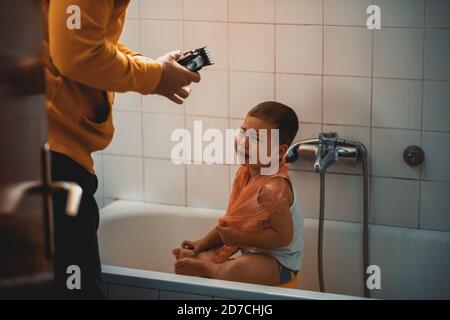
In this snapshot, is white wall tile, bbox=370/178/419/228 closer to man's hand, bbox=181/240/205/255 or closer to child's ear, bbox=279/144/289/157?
child's ear, bbox=279/144/289/157

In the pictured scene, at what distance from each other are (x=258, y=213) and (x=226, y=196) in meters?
0.52

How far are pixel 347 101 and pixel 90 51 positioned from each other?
37.3 inches

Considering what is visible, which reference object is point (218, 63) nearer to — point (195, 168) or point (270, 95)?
point (270, 95)

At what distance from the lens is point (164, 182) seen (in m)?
2.55

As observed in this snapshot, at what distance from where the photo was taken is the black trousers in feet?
5.40

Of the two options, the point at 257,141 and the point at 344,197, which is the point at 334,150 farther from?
the point at 257,141

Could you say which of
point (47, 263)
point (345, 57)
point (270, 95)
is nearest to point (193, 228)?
point (270, 95)

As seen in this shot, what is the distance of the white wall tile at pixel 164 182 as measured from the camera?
99.3 inches

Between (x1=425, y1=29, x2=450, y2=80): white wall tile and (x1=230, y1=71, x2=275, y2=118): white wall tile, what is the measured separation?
1.48ft

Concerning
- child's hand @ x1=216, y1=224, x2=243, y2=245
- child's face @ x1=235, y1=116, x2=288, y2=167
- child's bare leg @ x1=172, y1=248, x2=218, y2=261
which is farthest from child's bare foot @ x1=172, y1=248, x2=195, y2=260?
child's face @ x1=235, y1=116, x2=288, y2=167

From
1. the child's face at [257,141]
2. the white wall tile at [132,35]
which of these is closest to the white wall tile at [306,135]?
the child's face at [257,141]

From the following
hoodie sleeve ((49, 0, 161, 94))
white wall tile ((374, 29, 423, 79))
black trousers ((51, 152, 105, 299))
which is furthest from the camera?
white wall tile ((374, 29, 423, 79))

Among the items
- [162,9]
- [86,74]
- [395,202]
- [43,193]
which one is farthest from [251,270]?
[43,193]

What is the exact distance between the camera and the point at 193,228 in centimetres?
246
